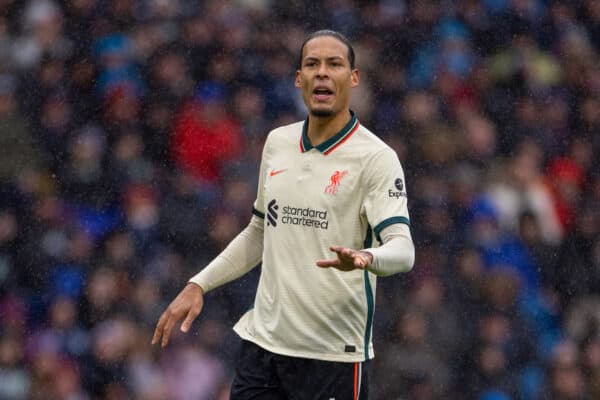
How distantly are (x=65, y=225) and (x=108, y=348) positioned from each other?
3.25 ft

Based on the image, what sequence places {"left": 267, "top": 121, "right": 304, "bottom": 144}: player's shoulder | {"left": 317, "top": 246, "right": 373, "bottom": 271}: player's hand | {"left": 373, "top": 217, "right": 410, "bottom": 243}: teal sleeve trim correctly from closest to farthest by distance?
{"left": 317, "top": 246, "right": 373, "bottom": 271}: player's hand < {"left": 373, "top": 217, "right": 410, "bottom": 243}: teal sleeve trim < {"left": 267, "top": 121, "right": 304, "bottom": 144}: player's shoulder

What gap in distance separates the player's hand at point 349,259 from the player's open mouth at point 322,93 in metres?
0.81

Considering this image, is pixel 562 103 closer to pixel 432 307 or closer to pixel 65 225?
pixel 432 307

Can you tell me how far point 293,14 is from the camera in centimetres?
823

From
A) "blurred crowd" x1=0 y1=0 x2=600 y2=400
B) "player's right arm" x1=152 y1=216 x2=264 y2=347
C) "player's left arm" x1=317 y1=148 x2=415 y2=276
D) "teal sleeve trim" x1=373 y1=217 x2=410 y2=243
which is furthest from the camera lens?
"blurred crowd" x1=0 y1=0 x2=600 y2=400

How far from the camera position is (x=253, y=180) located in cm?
750

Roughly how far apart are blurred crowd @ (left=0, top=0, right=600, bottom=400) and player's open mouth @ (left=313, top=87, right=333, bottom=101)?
3431mm

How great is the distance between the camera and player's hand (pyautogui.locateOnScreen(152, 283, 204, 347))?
3764 millimetres

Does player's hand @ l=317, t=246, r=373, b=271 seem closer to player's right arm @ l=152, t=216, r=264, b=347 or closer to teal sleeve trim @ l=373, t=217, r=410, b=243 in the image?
teal sleeve trim @ l=373, t=217, r=410, b=243


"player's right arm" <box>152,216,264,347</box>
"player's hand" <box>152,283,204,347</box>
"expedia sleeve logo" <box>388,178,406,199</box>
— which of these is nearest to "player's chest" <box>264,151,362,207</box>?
"expedia sleeve logo" <box>388,178,406,199</box>

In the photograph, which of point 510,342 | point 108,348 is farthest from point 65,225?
point 510,342

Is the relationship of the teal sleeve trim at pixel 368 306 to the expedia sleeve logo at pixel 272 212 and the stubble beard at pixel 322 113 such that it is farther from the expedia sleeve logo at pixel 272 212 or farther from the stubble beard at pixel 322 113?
the stubble beard at pixel 322 113

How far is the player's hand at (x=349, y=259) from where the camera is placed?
315 centimetres

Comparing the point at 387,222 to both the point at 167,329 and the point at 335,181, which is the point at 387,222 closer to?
the point at 335,181
